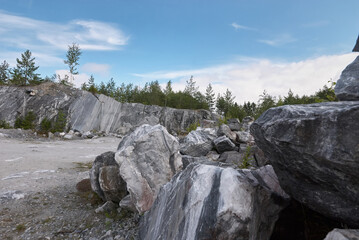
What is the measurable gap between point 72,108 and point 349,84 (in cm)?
2892

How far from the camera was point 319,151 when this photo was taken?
7.64 feet

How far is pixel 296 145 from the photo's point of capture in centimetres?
251

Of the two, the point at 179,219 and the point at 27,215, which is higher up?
the point at 179,219

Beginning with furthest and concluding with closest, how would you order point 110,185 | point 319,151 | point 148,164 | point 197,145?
point 197,145 < point 110,185 < point 148,164 < point 319,151

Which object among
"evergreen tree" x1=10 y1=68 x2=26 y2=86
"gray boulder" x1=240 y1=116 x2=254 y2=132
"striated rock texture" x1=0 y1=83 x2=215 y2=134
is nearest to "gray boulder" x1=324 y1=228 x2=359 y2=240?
"gray boulder" x1=240 y1=116 x2=254 y2=132

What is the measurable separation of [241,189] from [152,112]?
32.0 meters

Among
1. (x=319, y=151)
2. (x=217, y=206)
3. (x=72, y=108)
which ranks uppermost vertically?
(x=72, y=108)

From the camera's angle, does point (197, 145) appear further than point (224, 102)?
No

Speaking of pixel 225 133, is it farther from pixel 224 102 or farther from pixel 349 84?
pixel 224 102

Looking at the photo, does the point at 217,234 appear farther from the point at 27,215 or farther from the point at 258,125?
the point at 27,215

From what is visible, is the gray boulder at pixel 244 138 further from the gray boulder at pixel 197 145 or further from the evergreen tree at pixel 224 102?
the evergreen tree at pixel 224 102

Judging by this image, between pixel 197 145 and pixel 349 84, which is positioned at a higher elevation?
pixel 349 84

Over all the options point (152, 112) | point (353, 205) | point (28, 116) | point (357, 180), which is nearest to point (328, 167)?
point (357, 180)

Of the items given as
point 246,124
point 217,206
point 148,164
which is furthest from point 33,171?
point 246,124
